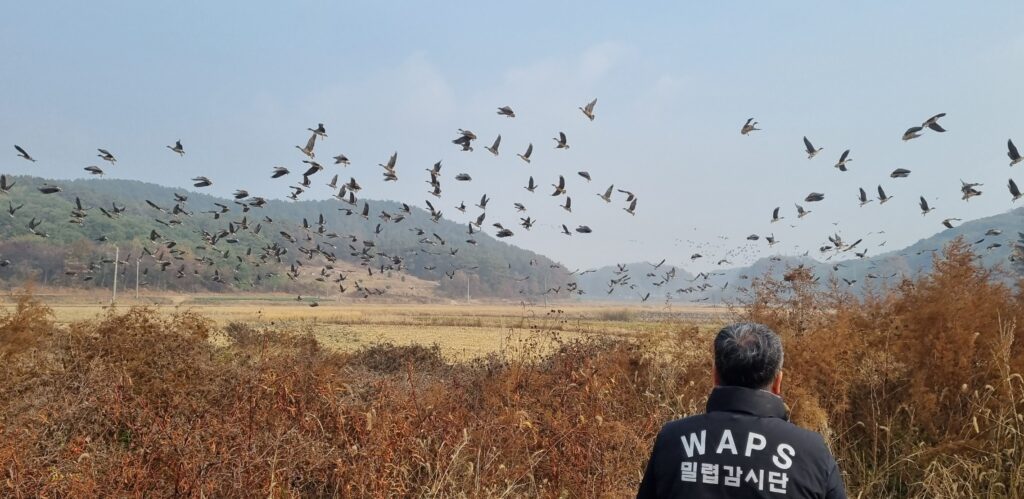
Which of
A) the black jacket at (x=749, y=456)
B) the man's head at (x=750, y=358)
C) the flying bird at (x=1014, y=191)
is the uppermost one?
the flying bird at (x=1014, y=191)

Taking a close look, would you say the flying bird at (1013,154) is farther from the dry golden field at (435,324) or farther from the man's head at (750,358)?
the man's head at (750,358)

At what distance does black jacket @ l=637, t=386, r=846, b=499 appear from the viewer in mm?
2574

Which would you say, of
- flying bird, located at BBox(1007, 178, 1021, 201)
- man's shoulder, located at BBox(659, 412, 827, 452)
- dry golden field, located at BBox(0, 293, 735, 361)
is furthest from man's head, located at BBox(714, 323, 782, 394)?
flying bird, located at BBox(1007, 178, 1021, 201)

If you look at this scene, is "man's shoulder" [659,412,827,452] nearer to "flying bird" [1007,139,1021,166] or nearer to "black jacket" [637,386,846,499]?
"black jacket" [637,386,846,499]

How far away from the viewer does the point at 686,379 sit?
9.94 metres

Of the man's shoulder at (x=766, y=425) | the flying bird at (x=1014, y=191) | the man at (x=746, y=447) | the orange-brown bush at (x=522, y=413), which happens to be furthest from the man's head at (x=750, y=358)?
the flying bird at (x=1014, y=191)

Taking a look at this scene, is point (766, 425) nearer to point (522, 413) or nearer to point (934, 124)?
point (522, 413)

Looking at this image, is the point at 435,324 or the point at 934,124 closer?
the point at 934,124

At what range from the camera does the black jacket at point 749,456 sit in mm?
2574

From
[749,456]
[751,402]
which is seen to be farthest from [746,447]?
[751,402]

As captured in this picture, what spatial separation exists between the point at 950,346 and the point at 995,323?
94cm

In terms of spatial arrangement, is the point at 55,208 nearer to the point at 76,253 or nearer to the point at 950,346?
the point at 76,253

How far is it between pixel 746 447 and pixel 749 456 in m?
0.03

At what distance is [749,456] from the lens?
2.58 meters
